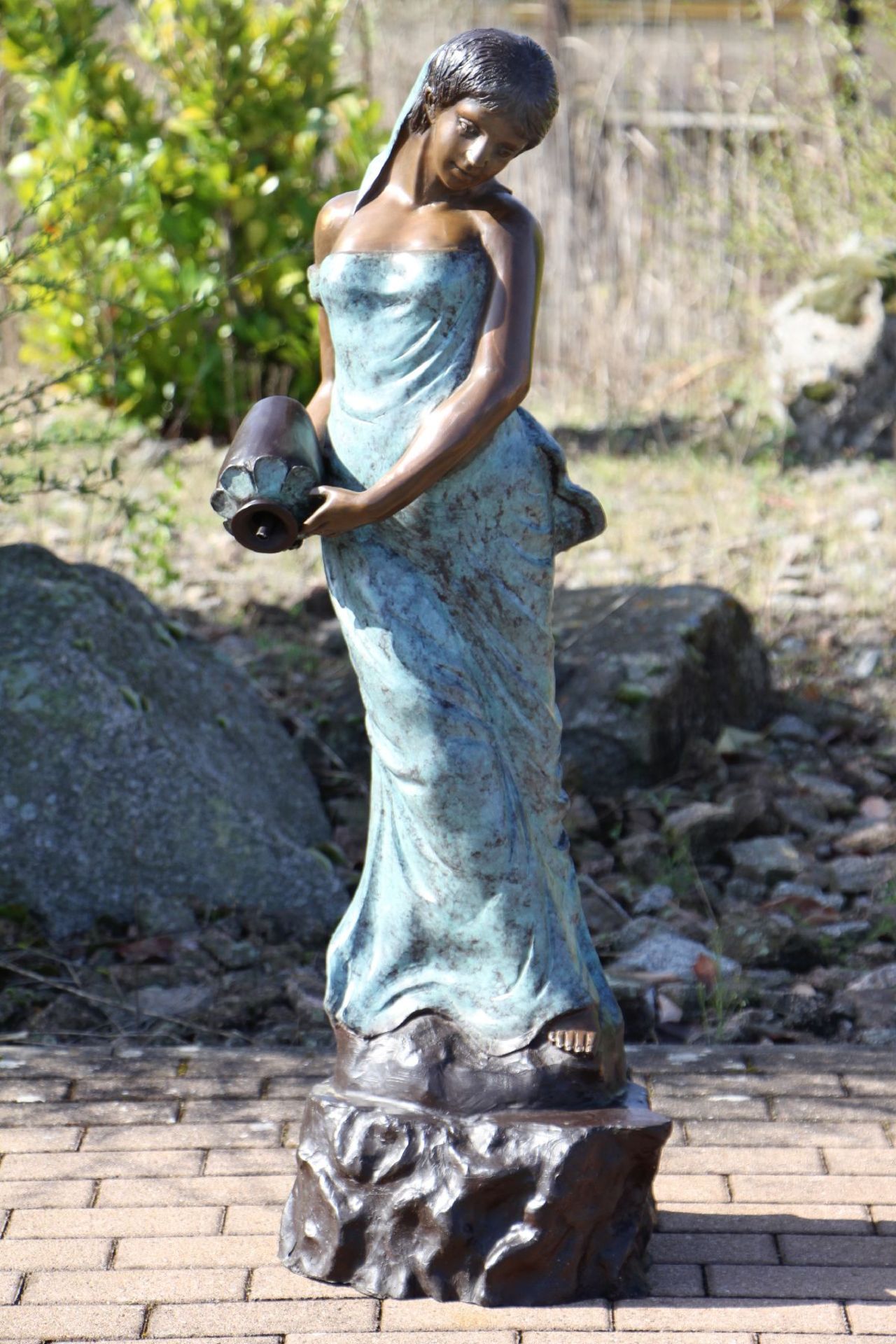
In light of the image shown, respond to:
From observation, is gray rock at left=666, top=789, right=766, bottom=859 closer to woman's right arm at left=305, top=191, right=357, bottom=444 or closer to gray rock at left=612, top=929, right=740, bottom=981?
gray rock at left=612, top=929, right=740, bottom=981

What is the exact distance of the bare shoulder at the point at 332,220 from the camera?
3.19 m

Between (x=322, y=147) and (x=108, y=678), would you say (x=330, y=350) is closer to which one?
(x=108, y=678)

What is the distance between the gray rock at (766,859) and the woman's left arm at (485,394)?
2.81m

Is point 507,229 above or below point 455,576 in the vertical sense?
above

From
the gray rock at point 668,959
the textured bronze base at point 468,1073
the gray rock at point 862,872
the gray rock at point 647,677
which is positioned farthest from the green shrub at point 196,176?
the textured bronze base at point 468,1073

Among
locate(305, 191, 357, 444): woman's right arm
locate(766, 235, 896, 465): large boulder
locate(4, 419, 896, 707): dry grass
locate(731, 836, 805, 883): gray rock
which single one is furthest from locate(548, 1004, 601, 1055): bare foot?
locate(766, 235, 896, 465): large boulder

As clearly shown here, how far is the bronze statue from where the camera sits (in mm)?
3039

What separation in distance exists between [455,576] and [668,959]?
2062mm

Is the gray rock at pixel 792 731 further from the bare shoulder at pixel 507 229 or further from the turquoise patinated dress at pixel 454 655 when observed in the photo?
the bare shoulder at pixel 507 229

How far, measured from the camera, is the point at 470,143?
2969 millimetres

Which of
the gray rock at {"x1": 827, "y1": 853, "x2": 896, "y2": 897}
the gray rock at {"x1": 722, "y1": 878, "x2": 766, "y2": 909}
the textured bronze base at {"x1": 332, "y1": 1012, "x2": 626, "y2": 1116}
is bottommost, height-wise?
the textured bronze base at {"x1": 332, "y1": 1012, "x2": 626, "y2": 1116}

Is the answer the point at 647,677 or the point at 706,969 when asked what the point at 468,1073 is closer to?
the point at 706,969

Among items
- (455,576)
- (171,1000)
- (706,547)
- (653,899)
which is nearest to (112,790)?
(171,1000)

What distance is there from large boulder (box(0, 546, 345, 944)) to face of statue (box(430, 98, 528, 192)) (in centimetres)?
249
